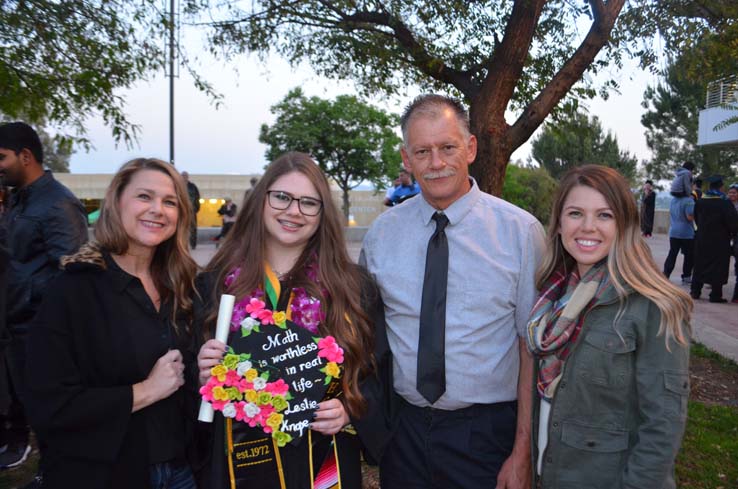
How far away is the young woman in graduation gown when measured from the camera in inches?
91.0

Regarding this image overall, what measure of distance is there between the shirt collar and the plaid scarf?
537 millimetres

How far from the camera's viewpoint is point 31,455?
15.7ft

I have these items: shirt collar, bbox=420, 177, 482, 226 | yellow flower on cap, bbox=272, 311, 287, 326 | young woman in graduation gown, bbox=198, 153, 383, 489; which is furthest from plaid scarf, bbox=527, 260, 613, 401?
yellow flower on cap, bbox=272, 311, 287, 326

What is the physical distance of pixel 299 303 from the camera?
2465 mm

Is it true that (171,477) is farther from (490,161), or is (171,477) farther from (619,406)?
(490,161)

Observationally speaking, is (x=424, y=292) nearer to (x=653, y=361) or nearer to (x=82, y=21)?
(x=653, y=361)

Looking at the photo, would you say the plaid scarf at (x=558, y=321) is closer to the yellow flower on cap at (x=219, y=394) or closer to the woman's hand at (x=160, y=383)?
the yellow flower on cap at (x=219, y=394)

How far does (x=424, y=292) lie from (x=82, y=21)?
4006 mm

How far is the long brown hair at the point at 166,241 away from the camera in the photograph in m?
2.51

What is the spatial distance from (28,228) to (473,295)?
319cm

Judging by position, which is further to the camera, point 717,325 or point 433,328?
point 717,325

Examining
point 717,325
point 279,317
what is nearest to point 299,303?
point 279,317

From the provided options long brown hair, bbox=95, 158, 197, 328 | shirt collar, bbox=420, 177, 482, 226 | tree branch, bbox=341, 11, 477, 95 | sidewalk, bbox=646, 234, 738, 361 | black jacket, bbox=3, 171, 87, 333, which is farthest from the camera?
sidewalk, bbox=646, 234, 738, 361

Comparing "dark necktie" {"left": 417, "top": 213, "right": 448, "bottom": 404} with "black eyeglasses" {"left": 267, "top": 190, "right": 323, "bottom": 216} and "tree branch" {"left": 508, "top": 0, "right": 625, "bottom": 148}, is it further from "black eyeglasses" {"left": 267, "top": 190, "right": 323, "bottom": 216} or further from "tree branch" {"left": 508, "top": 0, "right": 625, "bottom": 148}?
"tree branch" {"left": 508, "top": 0, "right": 625, "bottom": 148}
